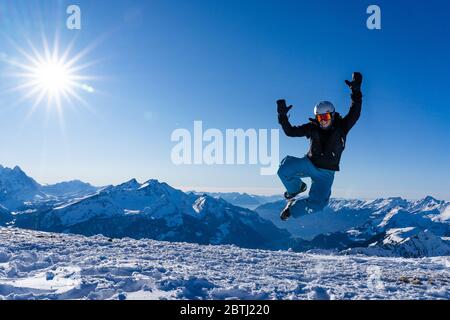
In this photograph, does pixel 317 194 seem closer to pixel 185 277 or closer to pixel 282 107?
pixel 282 107

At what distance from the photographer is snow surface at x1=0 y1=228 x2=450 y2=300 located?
350 inches

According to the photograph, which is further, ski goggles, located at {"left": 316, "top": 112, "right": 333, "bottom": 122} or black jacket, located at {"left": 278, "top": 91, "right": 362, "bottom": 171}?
black jacket, located at {"left": 278, "top": 91, "right": 362, "bottom": 171}

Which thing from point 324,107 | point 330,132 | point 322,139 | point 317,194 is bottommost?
point 317,194

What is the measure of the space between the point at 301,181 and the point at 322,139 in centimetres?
194

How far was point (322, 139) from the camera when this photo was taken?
11.2 metres

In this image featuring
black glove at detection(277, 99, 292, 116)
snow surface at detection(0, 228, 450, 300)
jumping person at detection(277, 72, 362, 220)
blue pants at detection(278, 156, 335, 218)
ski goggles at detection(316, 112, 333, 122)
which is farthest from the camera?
blue pants at detection(278, 156, 335, 218)

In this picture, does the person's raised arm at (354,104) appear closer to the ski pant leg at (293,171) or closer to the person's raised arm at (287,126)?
the person's raised arm at (287,126)

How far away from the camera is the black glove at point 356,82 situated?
11281mm

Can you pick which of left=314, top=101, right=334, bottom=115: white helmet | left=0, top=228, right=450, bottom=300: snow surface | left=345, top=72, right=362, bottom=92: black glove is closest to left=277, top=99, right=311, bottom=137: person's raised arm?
left=314, top=101, right=334, bottom=115: white helmet

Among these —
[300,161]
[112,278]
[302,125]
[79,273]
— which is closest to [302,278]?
[300,161]

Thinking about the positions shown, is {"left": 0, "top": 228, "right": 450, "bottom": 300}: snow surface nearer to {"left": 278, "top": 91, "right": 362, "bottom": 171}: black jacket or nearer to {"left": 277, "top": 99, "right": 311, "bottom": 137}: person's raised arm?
{"left": 278, "top": 91, "right": 362, "bottom": 171}: black jacket

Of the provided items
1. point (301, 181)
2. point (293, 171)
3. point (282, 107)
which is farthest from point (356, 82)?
point (301, 181)
